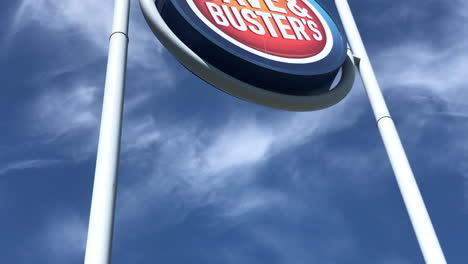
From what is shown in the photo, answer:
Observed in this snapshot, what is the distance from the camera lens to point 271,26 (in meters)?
9.12

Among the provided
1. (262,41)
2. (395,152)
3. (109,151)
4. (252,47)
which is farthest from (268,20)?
(109,151)

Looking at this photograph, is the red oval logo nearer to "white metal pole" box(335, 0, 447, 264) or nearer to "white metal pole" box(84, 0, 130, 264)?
"white metal pole" box(335, 0, 447, 264)

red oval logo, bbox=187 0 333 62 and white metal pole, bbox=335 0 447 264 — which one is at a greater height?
red oval logo, bbox=187 0 333 62

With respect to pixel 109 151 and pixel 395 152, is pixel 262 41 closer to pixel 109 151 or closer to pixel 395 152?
pixel 395 152

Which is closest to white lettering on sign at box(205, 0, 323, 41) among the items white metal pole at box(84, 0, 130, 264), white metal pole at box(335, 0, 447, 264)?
white metal pole at box(335, 0, 447, 264)

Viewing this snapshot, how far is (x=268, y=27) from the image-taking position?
9.06 m

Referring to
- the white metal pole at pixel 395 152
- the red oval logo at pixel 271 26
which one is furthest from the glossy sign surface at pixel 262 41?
the white metal pole at pixel 395 152

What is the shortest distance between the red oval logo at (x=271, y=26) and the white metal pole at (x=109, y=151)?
7.04 feet

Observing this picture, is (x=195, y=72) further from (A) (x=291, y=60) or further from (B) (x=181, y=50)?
(A) (x=291, y=60)

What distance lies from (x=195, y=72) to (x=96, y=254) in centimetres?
370

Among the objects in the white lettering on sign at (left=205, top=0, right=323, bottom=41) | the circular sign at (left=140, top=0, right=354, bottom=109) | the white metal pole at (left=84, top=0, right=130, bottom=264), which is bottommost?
the white metal pole at (left=84, top=0, right=130, bottom=264)

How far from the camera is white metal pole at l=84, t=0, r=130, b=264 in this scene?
473cm

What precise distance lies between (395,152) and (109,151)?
151 inches

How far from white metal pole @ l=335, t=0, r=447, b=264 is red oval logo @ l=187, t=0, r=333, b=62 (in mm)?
475
